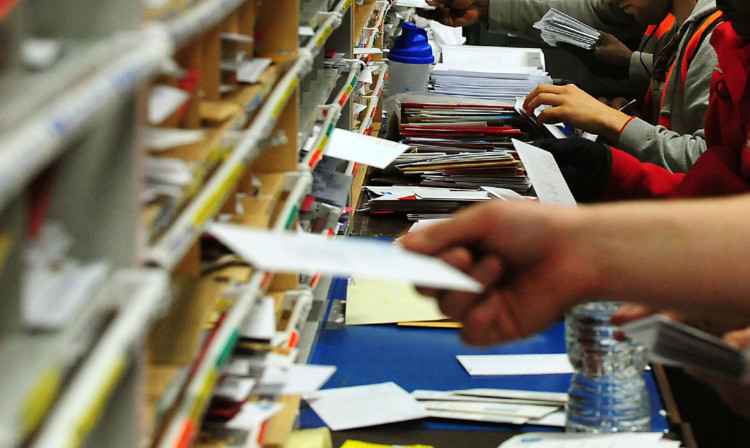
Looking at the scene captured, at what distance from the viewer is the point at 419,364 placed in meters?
1.67

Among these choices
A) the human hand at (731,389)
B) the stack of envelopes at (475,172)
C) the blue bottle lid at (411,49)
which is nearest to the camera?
the human hand at (731,389)

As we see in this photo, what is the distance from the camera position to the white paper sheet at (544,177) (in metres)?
1.86

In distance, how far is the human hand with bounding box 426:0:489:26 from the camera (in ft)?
13.8

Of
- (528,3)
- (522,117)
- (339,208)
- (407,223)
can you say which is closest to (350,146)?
(339,208)

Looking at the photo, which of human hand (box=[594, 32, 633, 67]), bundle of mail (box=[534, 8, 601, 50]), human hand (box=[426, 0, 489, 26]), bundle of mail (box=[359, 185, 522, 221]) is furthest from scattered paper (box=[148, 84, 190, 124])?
human hand (box=[594, 32, 633, 67])

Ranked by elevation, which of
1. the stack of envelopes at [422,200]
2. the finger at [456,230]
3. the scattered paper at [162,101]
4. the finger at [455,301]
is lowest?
the stack of envelopes at [422,200]

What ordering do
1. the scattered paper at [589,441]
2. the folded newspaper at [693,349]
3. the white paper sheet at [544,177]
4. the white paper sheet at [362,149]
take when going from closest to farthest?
the folded newspaper at [693,349]
the scattered paper at [589,441]
the white paper sheet at [362,149]
the white paper sheet at [544,177]

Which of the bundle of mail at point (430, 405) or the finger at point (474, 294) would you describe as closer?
the finger at point (474, 294)

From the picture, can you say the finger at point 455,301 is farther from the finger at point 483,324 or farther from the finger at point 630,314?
A: the finger at point 630,314

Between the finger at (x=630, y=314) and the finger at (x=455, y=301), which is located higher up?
the finger at (x=455, y=301)

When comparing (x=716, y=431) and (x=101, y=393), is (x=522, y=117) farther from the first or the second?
(x=101, y=393)

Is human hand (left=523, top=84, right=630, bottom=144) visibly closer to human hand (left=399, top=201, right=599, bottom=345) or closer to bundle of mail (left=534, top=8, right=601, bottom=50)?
bundle of mail (left=534, top=8, right=601, bottom=50)

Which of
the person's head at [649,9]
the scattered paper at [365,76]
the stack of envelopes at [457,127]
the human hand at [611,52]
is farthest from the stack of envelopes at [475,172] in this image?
the human hand at [611,52]

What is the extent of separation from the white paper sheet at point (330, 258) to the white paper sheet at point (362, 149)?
0.93 metres
